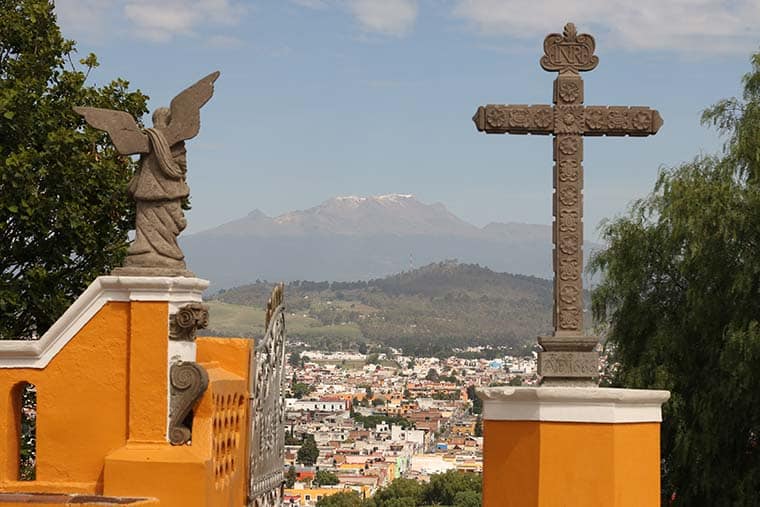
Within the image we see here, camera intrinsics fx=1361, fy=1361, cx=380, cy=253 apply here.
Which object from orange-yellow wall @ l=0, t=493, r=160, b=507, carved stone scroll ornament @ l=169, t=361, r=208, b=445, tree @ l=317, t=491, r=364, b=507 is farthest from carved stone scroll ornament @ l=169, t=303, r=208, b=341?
tree @ l=317, t=491, r=364, b=507

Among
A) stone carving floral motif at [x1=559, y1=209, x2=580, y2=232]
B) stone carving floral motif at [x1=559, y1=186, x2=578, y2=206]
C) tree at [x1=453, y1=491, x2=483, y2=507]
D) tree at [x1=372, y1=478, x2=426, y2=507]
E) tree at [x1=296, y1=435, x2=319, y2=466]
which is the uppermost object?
stone carving floral motif at [x1=559, y1=186, x2=578, y2=206]

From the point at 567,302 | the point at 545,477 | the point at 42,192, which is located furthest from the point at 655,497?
the point at 42,192

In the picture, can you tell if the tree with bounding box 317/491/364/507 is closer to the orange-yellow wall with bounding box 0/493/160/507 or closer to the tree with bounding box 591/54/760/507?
the tree with bounding box 591/54/760/507

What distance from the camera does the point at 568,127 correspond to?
909 centimetres

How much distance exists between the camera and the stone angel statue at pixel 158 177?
32.1 ft

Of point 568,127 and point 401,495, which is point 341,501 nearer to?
point 401,495

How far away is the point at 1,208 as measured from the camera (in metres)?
14.8

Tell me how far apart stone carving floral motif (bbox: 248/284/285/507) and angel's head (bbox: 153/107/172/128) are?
7.55 ft

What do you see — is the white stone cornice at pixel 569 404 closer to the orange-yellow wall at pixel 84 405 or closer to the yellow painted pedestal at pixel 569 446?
the yellow painted pedestal at pixel 569 446

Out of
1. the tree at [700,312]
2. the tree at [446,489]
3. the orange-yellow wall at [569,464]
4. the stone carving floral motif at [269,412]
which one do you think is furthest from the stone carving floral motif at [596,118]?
the tree at [446,489]

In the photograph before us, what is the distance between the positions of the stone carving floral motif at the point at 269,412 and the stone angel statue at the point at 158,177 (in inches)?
84.1

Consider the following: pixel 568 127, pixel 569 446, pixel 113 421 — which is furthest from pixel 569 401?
pixel 113 421

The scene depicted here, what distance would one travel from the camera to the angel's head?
1014 cm

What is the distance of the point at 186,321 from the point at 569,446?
2922 millimetres
